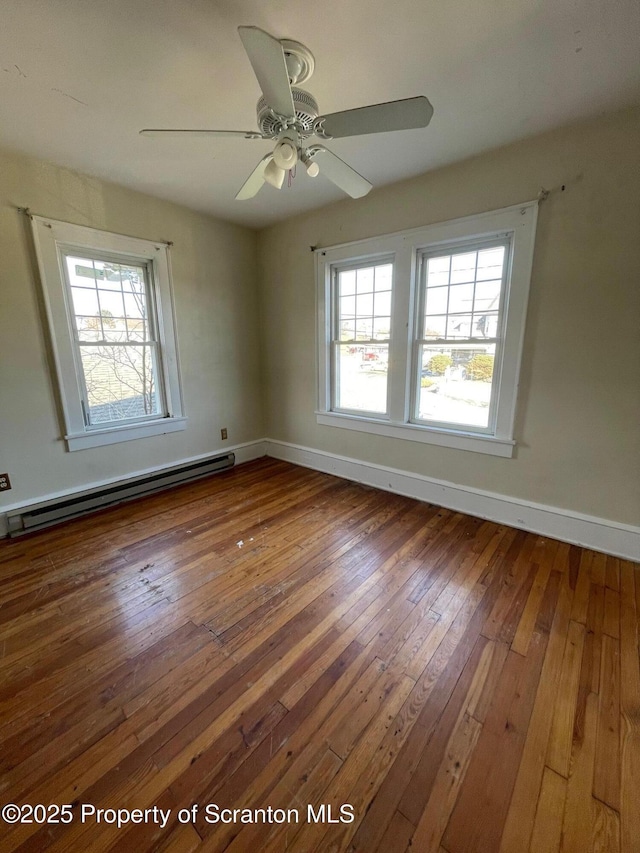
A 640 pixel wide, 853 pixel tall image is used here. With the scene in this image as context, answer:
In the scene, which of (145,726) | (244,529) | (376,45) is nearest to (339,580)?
(244,529)

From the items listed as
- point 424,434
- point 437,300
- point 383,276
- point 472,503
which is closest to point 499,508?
point 472,503

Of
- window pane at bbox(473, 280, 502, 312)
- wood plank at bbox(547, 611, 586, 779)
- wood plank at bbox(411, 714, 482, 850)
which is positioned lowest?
wood plank at bbox(547, 611, 586, 779)

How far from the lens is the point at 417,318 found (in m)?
2.84

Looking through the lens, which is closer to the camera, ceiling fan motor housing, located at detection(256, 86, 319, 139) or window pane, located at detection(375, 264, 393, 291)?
ceiling fan motor housing, located at detection(256, 86, 319, 139)

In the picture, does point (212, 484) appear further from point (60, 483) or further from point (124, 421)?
point (60, 483)

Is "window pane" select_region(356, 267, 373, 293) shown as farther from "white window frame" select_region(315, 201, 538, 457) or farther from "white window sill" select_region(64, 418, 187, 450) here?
"white window sill" select_region(64, 418, 187, 450)

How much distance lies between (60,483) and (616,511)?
4.04m

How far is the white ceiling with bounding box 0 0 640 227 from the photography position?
1345 millimetres

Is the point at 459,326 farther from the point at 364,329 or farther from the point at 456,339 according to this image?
the point at 364,329

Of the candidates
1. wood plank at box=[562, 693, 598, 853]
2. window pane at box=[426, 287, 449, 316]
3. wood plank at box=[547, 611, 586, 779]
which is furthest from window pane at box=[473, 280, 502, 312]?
wood plank at box=[562, 693, 598, 853]

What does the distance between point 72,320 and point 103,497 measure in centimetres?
146

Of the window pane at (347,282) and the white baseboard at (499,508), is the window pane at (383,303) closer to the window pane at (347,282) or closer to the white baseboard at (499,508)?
the window pane at (347,282)

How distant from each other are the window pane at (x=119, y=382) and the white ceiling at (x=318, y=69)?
137cm

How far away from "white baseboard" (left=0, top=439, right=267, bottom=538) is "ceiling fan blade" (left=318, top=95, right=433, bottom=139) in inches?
116
